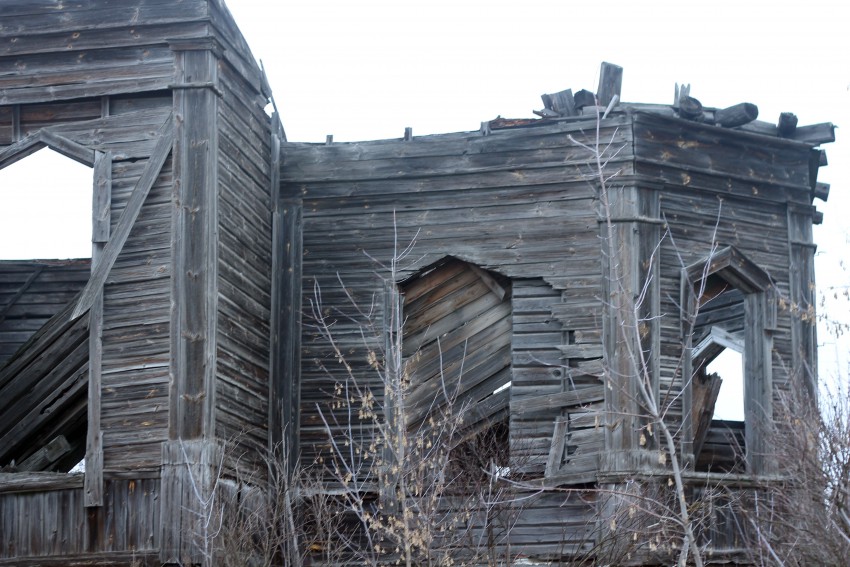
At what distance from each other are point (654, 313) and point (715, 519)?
252cm

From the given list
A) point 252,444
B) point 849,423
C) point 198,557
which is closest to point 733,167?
point 849,423

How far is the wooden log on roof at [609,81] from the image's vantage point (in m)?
16.2

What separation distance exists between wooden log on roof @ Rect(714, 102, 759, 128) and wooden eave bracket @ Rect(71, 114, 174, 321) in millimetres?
6826

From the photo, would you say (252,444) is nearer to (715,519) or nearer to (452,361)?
(452,361)

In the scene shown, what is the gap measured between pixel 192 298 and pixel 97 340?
118 centimetres

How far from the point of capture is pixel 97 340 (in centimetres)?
1427

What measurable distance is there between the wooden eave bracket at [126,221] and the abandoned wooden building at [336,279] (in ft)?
0.10

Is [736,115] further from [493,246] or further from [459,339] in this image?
[459,339]

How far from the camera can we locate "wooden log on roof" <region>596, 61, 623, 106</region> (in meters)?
16.2

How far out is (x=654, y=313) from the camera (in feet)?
51.6

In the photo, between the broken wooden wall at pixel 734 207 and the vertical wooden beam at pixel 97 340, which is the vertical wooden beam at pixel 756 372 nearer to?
the broken wooden wall at pixel 734 207

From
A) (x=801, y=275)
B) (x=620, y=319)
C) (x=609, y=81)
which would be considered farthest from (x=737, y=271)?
(x=609, y=81)

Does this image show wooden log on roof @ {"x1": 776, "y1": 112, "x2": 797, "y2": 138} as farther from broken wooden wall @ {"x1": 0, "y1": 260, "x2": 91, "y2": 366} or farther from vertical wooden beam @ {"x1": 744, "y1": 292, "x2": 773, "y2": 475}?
broken wooden wall @ {"x1": 0, "y1": 260, "x2": 91, "y2": 366}

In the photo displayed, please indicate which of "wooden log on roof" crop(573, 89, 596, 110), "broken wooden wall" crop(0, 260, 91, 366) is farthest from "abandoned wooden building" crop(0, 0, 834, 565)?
"broken wooden wall" crop(0, 260, 91, 366)
